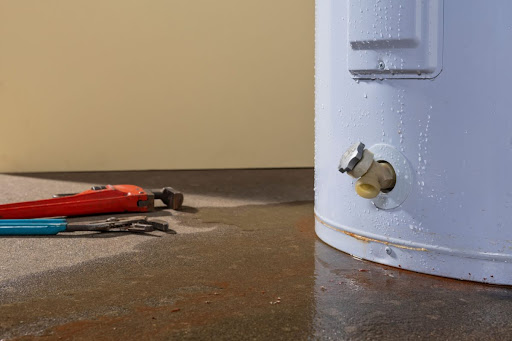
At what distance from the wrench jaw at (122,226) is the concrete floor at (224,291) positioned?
0.11 feet

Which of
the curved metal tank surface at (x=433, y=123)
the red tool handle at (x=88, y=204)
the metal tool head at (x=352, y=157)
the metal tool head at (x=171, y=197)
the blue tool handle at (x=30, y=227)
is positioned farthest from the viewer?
the metal tool head at (x=171, y=197)

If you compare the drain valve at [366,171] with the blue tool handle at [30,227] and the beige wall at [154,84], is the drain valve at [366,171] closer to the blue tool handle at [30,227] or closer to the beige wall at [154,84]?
the blue tool handle at [30,227]

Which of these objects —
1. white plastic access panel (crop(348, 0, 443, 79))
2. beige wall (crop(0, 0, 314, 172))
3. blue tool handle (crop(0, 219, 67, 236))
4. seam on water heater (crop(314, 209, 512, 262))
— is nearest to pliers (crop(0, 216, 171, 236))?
blue tool handle (crop(0, 219, 67, 236))

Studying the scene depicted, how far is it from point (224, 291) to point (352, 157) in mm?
543

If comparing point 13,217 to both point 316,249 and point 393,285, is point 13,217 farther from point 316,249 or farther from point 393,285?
point 393,285

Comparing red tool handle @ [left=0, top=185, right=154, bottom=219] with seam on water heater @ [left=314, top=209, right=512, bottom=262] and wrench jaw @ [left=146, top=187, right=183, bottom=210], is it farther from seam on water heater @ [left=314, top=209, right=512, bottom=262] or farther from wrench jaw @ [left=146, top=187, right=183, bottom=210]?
seam on water heater @ [left=314, top=209, right=512, bottom=262]

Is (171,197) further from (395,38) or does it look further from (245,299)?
(395,38)

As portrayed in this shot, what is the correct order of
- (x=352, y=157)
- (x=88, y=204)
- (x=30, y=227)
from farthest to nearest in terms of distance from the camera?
(x=88, y=204), (x=30, y=227), (x=352, y=157)

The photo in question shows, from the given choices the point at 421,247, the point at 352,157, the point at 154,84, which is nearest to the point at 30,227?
the point at 352,157

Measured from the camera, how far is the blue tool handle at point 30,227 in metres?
2.41

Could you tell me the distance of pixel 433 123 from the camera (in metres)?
1.92

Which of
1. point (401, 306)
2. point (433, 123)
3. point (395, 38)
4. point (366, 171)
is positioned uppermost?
point (395, 38)

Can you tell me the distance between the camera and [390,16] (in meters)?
1.93

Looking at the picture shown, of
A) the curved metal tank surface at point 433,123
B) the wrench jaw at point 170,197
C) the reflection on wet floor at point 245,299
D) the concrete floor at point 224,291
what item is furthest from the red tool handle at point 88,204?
the curved metal tank surface at point 433,123
